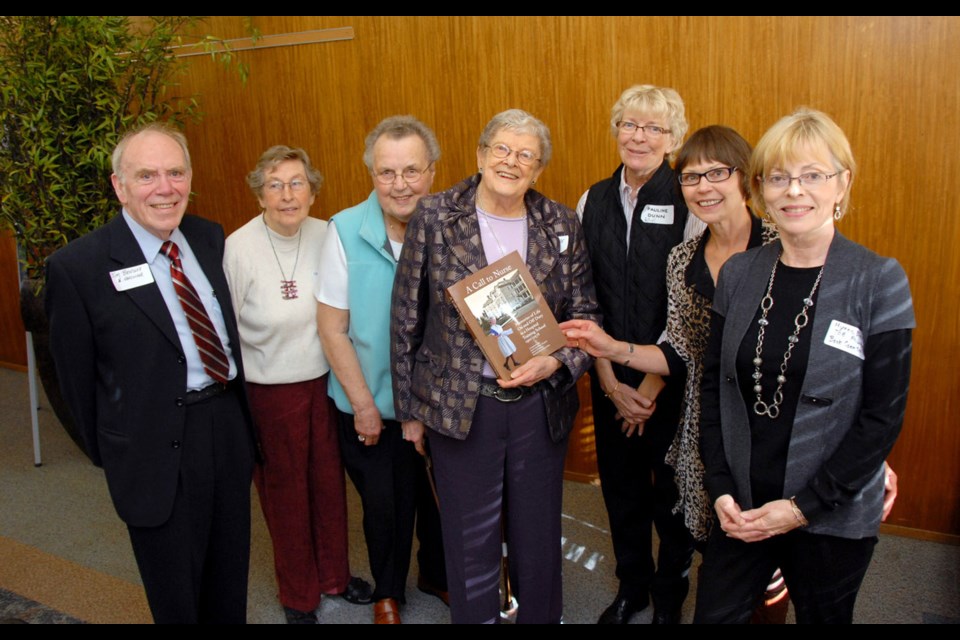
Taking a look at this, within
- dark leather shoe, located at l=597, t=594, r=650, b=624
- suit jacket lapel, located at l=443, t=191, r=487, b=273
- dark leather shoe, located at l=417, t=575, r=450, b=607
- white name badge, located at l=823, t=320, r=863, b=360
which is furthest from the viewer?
dark leather shoe, located at l=417, t=575, r=450, b=607

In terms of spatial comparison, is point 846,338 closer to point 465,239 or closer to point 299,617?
point 465,239

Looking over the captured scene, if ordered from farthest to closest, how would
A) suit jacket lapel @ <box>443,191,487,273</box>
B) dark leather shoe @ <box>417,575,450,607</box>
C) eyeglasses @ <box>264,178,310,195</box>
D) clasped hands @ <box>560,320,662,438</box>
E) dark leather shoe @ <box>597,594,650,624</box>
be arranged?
dark leather shoe @ <box>417,575,450,607</box> → dark leather shoe @ <box>597,594,650,624</box> → eyeglasses @ <box>264,178,310,195</box> → clasped hands @ <box>560,320,662,438</box> → suit jacket lapel @ <box>443,191,487,273</box>

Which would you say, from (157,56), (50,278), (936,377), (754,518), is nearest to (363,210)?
(50,278)

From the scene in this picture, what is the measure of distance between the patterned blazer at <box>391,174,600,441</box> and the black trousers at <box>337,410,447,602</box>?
43cm

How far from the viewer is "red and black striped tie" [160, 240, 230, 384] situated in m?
2.18

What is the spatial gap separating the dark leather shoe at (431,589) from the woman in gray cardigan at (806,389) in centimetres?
140

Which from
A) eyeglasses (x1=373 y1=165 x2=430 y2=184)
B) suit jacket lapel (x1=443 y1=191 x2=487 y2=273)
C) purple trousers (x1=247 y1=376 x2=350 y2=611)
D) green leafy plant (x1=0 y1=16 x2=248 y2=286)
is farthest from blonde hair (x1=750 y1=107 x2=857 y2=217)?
green leafy plant (x1=0 y1=16 x2=248 y2=286)

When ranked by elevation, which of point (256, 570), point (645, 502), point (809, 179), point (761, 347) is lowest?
point (256, 570)

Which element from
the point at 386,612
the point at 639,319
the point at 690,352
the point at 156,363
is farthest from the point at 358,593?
the point at 690,352

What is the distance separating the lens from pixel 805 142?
172 centimetres

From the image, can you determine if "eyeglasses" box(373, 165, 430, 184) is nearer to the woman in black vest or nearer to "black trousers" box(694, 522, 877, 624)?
the woman in black vest

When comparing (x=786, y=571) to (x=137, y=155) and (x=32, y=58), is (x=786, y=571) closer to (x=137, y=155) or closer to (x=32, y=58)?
(x=137, y=155)

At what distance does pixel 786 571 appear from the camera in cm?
187

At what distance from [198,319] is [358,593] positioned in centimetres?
146
